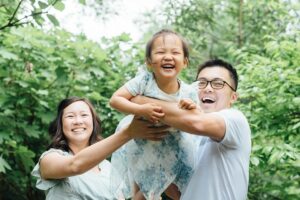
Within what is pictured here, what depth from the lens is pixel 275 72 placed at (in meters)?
3.75

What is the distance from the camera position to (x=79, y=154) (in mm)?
2400

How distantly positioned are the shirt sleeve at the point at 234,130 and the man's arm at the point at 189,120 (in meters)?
0.08

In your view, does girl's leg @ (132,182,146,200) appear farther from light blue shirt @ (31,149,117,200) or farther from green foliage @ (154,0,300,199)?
green foliage @ (154,0,300,199)

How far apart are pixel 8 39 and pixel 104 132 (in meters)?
1.26

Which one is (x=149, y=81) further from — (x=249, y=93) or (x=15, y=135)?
(x=15, y=135)

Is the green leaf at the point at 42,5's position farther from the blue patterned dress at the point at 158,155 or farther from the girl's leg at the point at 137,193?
the girl's leg at the point at 137,193

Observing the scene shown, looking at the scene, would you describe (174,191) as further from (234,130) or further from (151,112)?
(151,112)

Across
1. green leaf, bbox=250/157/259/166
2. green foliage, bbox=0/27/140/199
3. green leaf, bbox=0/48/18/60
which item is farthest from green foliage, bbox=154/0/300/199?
green leaf, bbox=0/48/18/60

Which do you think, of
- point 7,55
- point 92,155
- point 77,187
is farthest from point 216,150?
point 7,55

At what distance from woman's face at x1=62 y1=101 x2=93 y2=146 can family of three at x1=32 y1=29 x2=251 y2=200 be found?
7.2 inches

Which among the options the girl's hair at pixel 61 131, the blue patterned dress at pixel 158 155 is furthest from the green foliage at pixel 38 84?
the blue patterned dress at pixel 158 155

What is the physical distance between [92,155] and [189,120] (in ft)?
1.89

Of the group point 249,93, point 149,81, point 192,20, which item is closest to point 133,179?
point 149,81

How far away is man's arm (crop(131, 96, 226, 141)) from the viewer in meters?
2.04
